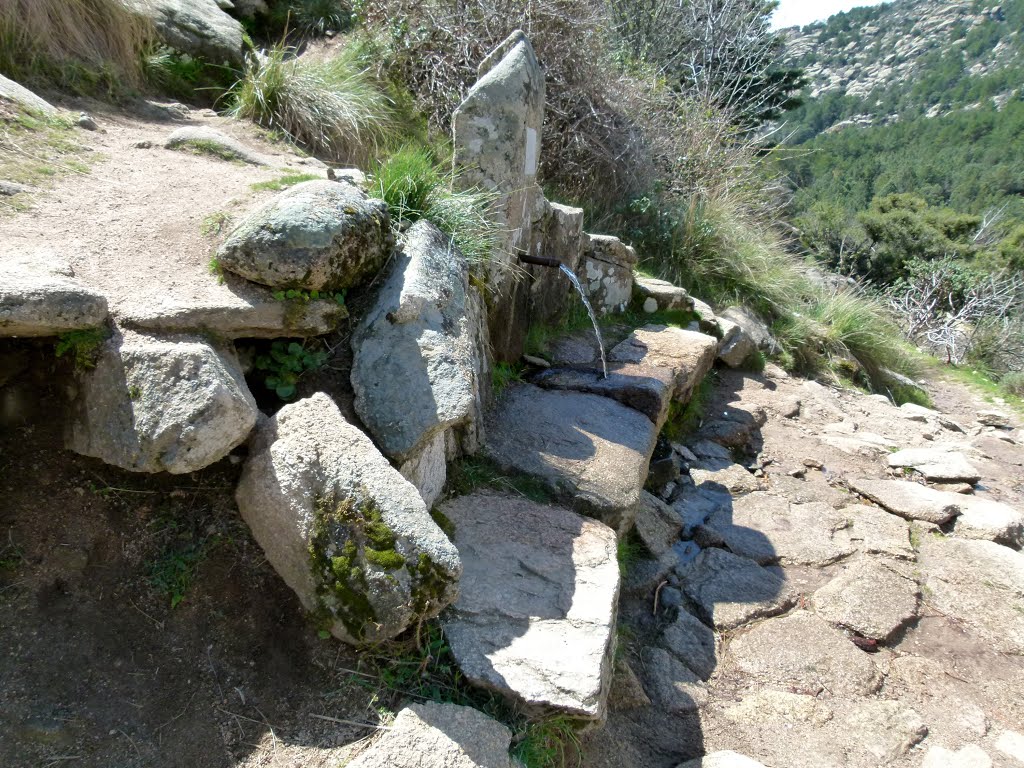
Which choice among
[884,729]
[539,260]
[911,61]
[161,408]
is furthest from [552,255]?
[911,61]

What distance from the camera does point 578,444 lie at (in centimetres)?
339

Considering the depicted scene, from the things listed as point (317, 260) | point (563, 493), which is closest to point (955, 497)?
point (563, 493)

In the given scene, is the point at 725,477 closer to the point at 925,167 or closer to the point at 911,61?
the point at 925,167

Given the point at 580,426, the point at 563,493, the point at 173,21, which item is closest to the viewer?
the point at 563,493

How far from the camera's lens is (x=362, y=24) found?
6621 mm

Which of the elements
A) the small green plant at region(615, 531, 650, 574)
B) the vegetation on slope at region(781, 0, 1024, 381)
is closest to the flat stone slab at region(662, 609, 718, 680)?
the small green plant at region(615, 531, 650, 574)

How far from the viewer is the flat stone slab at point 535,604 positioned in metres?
2.05

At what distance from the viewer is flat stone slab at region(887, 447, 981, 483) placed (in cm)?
466

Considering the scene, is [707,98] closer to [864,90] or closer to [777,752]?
[777,752]

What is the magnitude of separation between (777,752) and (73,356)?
2.50 metres

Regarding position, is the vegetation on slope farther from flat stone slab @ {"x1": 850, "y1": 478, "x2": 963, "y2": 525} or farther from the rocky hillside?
flat stone slab @ {"x1": 850, "y1": 478, "x2": 963, "y2": 525}

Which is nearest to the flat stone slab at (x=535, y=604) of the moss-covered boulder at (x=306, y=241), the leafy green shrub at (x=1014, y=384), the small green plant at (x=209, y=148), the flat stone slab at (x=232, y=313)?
the flat stone slab at (x=232, y=313)

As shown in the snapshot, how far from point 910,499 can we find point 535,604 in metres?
2.87

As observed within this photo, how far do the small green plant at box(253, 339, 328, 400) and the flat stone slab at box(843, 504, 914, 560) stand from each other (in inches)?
111
